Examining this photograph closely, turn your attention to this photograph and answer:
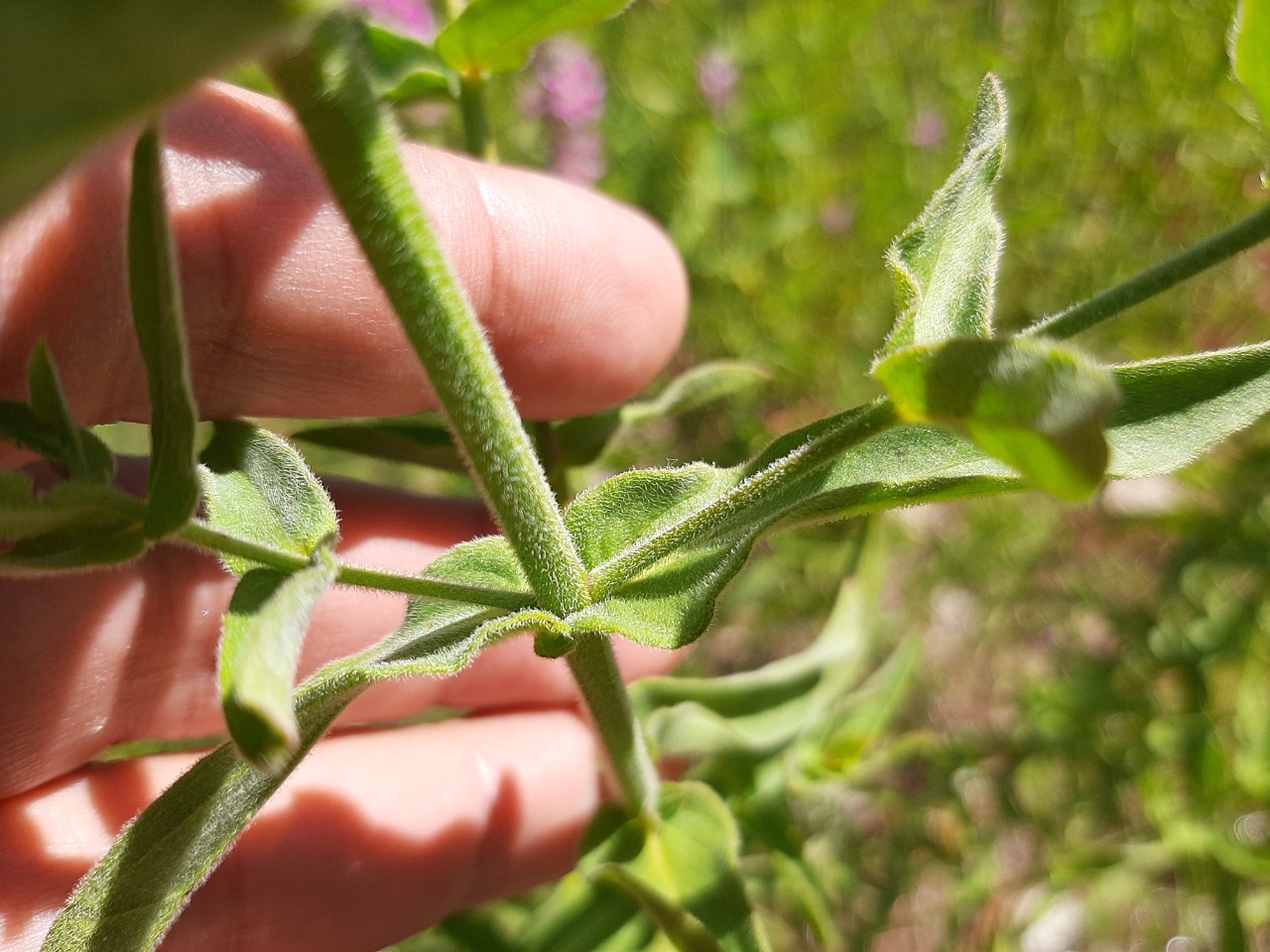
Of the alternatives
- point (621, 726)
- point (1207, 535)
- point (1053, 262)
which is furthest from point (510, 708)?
point (1053, 262)

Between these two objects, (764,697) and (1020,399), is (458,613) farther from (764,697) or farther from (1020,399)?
(764,697)

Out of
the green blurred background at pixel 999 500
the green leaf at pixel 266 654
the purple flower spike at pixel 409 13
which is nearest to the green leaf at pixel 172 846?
the green leaf at pixel 266 654

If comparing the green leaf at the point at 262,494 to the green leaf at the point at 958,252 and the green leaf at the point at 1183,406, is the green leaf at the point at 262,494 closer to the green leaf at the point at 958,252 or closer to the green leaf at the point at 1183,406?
the green leaf at the point at 958,252

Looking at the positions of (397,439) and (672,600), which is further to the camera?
(397,439)

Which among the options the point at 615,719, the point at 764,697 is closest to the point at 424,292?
the point at 615,719

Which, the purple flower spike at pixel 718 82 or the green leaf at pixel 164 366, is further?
the purple flower spike at pixel 718 82

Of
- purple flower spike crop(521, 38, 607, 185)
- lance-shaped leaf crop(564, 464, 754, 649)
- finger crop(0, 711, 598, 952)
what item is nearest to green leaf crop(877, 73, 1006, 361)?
lance-shaped leaf crop(564, 464, 754, 649)

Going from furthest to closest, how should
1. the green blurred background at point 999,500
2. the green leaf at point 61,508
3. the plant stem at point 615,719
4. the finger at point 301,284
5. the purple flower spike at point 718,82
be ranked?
the purple flower spike at point 718,82 < the green blurred background at point 999,500 < the finger at point 301,284 < the plant stem at point 615,719 < the green leaf at point 61,508
